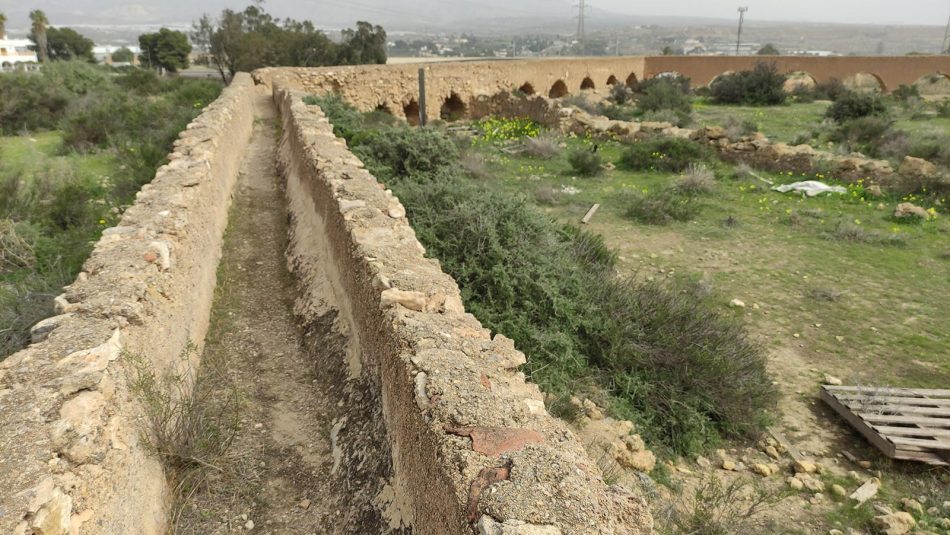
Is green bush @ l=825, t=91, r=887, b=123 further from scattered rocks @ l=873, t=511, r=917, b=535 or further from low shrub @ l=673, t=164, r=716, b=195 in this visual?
scattered rocks @ l=873, t=511, r=917, b=535

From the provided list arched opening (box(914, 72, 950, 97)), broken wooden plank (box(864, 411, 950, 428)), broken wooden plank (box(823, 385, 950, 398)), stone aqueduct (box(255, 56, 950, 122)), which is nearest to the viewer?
broken wooden plank (box(864, 411, 950, 428))

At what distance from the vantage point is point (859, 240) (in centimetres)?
945

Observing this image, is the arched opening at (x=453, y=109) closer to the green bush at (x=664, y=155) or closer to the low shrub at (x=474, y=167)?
the low shrub at (x=474, y=167)

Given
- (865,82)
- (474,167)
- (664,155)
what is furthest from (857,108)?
(865,82)

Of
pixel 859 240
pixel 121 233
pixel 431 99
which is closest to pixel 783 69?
pixel 431 99

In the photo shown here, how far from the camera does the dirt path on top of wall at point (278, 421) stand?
10.3 ft

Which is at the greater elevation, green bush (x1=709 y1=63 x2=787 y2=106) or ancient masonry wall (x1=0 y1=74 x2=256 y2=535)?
green bush (x1=709 y1=63 x2=787 y2=106)

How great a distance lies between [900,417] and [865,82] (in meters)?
37.1

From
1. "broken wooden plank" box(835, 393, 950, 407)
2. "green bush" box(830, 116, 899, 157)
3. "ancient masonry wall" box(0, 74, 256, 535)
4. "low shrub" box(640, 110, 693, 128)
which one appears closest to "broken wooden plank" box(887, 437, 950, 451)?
"broken wooden plank" box(835, 393, 950, 407)

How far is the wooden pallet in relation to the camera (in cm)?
472

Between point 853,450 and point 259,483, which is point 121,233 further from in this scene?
point 853,450

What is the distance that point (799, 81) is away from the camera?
32.8 m

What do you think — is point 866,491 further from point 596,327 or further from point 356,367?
point 356,367

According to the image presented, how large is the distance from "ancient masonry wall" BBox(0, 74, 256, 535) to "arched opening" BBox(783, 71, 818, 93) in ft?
106
